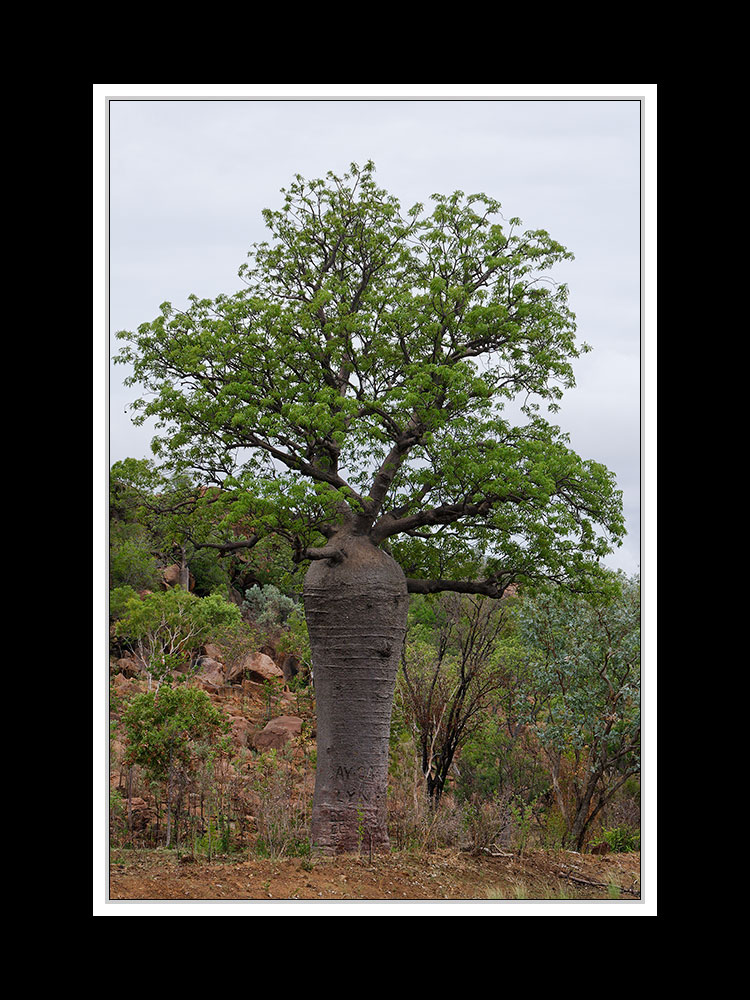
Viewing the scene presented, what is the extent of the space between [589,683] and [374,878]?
498 cm

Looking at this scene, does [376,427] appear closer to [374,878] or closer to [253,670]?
[374,878]

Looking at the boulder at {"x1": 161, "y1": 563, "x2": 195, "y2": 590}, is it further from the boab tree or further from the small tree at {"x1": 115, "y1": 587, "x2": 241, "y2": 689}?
the boab tree

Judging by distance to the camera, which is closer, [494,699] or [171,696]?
[171,696]

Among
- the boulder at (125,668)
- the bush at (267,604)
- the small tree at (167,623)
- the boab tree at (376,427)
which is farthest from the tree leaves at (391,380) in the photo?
the bush at (267,604)

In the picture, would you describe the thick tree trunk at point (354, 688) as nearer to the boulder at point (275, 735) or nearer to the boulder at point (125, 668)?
the boulder at point (275, 735)

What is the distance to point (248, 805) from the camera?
10.7 meters

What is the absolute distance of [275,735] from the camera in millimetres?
16328

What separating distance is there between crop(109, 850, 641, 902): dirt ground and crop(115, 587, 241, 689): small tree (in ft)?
20.2

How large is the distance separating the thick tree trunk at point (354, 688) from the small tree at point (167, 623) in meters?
5.64
